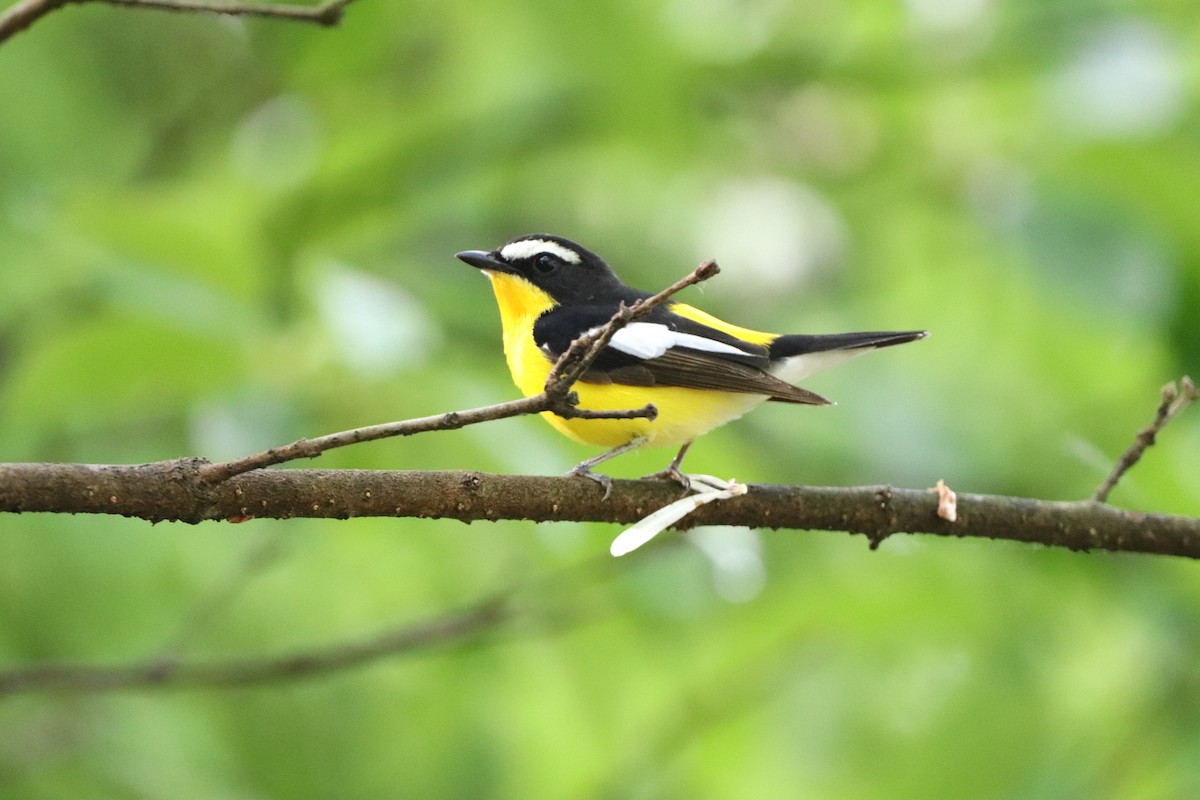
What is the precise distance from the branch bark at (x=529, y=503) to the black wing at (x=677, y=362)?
591 mm

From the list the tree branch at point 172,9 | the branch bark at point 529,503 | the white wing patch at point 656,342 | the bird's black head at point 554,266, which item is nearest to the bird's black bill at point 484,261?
the bird's black head at point 554,266

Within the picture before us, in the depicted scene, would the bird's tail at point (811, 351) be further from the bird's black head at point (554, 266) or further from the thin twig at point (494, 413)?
the thin twig at point (494, 413)

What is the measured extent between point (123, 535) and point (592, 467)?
1895 millimetres

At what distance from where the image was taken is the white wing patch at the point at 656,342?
403 centimetres

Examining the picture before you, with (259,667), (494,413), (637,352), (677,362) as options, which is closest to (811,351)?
(677,362)

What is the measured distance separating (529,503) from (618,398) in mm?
1244

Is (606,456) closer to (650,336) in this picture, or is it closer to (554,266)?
(650,336)

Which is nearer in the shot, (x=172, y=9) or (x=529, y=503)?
(x=172, y=9)

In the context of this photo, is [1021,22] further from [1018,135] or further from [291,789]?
[291,789]

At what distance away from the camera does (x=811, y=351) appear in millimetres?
4160

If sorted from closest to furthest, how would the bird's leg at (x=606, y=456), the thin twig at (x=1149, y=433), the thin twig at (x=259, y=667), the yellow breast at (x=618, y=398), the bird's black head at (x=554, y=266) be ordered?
the thin twig at (x=1149, y=433)
the bird's leg at (x=606, y=456)
the yellow breast at (x=618, y=398)
the thin twig at (x=259, y=667)
the bird's black head at (x=554, y=266)

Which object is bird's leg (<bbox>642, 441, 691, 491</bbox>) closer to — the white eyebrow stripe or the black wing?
the black wing

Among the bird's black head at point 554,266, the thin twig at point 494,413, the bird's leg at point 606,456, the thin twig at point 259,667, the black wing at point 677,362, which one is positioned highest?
the thin twig at point 494,413

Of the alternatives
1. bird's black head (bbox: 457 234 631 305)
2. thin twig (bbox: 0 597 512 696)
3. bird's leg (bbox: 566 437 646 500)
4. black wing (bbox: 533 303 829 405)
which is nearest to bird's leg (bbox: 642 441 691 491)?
bird's leg (bbox: 566 437 646 500)
